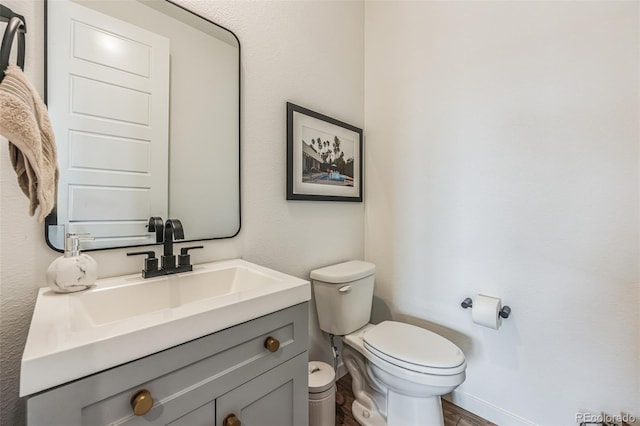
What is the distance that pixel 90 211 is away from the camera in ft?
2.79

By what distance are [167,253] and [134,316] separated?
0.98 feet

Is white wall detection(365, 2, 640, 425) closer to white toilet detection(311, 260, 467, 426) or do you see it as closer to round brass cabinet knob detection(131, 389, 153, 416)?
white toilet detection(311, 260, 467, 426)

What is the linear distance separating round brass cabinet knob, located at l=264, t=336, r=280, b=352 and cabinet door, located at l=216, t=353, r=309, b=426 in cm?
7

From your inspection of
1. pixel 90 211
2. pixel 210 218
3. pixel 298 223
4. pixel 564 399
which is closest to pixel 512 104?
pixel 298 223

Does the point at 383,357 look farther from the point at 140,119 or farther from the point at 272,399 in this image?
the point at 140,119

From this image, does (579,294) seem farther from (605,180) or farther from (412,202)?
(412,202)

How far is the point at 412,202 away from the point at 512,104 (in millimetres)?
690

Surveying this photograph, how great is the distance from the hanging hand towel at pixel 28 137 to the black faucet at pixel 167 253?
347 mm

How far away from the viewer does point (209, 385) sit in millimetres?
622

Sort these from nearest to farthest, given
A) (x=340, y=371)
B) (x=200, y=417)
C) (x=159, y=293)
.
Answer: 1. (x=200, y=417)
2. (x=159, y=293)
3. (x=340, y=371)

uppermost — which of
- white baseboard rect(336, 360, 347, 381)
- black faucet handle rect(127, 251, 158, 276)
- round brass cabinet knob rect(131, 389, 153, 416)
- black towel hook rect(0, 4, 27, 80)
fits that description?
black towel hook rect(0, 4, 27, 80)

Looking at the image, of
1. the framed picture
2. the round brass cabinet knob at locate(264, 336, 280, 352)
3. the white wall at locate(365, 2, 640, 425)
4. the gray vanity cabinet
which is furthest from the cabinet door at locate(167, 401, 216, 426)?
the white wall at locate(365, 2, 640, 425)

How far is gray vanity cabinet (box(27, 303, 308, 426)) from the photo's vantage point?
1.52 ft

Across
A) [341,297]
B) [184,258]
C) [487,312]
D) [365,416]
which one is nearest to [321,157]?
[341,297]
